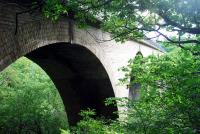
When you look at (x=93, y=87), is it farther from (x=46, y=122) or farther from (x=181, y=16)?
(x=181, y=16)

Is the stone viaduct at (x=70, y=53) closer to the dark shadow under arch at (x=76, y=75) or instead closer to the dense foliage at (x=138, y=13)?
the dark shadow under arch at (x=76, y=75)

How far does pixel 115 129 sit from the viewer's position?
19.1ft

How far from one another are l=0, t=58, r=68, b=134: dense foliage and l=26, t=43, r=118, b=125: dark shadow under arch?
6.77ft

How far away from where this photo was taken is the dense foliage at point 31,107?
14.2 m

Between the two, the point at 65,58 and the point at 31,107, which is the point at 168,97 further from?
the point at 31,107

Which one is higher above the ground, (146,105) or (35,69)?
(35,69)

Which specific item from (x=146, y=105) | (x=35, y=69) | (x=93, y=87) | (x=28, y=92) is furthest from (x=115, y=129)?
(x=35, y=69)

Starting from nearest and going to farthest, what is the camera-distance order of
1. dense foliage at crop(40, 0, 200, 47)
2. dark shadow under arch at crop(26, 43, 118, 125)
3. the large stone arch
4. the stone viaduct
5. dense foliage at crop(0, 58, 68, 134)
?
dense foliage at crop(40, 0, 200, 47) → the stone viaduct → the large stone arch → dark shadow under arch at crop(26, 43, 118, 125) → dense foliage at crop(0, 58, 68, 134)

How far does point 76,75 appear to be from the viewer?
11.5 meters

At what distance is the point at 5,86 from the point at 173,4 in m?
13.2

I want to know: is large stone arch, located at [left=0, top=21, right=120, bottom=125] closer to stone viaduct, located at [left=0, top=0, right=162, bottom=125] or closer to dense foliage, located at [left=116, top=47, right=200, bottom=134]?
stone viaduct, located at [left=0, top=0, right=162, bottom=125]

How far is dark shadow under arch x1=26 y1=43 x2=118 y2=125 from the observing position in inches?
384

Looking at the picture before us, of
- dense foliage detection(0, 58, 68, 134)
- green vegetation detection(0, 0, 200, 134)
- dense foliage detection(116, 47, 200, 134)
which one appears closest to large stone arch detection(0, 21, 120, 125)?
green vegetation detection(0, 0, 200, 134)

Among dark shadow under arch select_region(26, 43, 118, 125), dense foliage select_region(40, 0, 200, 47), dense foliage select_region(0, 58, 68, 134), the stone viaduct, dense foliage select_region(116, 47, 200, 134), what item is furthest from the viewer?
dense foliage select_region(0, 58, 68, 134)
